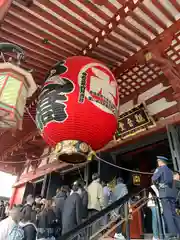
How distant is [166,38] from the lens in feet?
12.1

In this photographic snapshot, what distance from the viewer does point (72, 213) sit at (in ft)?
12.6

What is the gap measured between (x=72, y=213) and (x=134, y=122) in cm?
278

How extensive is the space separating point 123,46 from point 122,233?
375 centimetres

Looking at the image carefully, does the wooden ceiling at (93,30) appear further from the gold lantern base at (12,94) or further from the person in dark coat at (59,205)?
the person in dark coat at (59,205)

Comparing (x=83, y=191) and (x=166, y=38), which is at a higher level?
(x=166, y=38)

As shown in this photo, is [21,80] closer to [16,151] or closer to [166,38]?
[166,38]

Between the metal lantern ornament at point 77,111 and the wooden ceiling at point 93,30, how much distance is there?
688 mm

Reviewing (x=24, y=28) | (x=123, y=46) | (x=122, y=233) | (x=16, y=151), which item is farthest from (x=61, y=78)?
(x=16, y=151)

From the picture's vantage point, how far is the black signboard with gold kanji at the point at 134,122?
5.24 meters

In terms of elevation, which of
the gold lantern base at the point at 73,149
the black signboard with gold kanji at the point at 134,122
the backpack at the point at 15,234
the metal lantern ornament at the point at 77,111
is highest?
the black signboard with gold kanji at the point at 134,122

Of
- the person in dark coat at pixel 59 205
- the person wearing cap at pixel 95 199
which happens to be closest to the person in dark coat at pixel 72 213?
the person wearing cap at pixel 95 199

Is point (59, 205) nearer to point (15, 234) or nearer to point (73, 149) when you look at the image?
point (15, 234)

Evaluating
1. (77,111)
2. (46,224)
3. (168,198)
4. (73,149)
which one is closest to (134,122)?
(168,198)

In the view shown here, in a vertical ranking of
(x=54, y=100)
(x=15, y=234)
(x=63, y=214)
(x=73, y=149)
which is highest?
(x=54, y=100)
